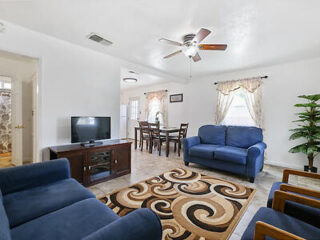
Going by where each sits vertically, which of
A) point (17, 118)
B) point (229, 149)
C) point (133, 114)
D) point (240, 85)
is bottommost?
point (229, 149)

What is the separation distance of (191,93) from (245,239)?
4690mm

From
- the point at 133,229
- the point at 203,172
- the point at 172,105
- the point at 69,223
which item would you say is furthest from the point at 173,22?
the point at 172,105

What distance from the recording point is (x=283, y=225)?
3.52 feet

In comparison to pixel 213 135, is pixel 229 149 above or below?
below

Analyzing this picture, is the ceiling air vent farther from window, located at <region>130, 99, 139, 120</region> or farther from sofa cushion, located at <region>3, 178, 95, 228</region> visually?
window, located at <region>130, 99, 139, 120</region>

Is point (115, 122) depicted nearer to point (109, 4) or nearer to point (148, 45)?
point (148, 45)

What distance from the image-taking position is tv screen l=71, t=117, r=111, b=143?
8.34 feet

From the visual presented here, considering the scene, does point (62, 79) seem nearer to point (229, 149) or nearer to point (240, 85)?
point (229, 149)

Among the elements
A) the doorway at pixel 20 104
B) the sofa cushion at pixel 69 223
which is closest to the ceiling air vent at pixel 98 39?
the doorway at pixel 20 104

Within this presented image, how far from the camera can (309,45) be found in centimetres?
274

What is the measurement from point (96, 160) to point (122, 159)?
500 mm

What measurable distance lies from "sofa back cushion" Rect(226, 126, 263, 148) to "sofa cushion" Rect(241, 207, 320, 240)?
230 cm

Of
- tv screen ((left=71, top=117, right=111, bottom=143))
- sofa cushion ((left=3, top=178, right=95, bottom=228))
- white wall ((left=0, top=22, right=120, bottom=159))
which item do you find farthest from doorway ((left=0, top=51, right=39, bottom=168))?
sofa cushion ((left=3, top=178, right=95, bottom=228))

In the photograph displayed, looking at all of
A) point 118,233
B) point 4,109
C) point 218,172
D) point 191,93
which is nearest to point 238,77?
point 191,93
